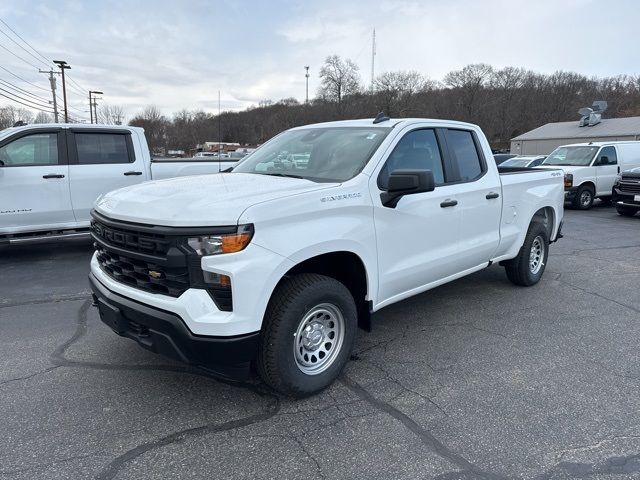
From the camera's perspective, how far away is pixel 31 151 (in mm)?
7180

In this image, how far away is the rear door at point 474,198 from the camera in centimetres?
457

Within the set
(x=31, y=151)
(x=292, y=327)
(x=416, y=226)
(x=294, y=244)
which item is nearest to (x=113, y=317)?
(x=292, y=327)

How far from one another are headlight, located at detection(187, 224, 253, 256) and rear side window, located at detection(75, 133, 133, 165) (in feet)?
19.0

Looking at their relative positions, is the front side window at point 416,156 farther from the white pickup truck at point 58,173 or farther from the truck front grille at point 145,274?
the white pickup truck at point 58,173

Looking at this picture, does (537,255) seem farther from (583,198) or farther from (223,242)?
(583,198)

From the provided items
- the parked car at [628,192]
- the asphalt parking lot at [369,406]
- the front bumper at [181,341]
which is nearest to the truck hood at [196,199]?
the front bumper at [181,341]

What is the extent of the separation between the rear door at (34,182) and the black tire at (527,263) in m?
6.58

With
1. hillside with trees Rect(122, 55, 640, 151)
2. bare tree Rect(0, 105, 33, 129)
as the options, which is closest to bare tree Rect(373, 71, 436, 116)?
hillside with trees Rect(122, 55, 640, 151)

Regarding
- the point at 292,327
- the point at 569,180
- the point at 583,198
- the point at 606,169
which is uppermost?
the point at 606,169

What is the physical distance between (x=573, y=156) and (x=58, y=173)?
14929 millimetres

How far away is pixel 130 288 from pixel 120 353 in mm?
1145

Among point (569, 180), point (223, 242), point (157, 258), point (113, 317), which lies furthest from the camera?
point (569, 180)

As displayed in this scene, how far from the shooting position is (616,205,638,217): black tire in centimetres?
1295

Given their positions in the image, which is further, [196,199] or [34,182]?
[34,182]
